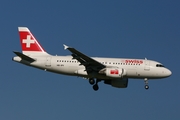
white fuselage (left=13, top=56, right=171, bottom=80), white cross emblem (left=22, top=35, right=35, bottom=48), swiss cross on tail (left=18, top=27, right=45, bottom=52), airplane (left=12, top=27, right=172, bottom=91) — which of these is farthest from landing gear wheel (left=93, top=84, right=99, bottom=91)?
white cross emblem (left=22, top=35, right=35, bottom=48)

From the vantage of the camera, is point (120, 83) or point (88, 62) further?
point (120, 83)

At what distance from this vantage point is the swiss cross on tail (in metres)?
57.5

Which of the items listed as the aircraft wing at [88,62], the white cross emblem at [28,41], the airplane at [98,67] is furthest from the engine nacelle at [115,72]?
the white cross emblem at [28,41]

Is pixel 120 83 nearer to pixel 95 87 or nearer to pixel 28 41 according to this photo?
pixel 95 87

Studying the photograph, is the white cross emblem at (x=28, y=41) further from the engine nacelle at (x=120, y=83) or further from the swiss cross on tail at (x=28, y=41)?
the engine nacelle at (x=120, y=83)

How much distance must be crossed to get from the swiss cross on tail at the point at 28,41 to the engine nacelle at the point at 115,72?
1010 centimetres

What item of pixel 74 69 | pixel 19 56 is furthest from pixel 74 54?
pixel 19 56

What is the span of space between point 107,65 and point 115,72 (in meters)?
2.24

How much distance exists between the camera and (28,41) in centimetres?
5859

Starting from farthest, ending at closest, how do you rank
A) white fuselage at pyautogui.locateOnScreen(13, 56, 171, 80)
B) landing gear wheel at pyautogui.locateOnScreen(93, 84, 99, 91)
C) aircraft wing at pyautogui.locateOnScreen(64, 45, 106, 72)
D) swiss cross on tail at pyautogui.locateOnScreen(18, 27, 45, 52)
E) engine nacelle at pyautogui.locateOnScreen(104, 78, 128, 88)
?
1. swiss cross on tail at pyautogui.locateOnScreen(18, 27, 45, 52)
2. engine nacelle at pyautogui.locateOnScreen(104, 78, 128, 88)
3. landing gear wheel at pyautogui.locateOnScreen(93, 84, 99, 91)
4. white fuselage at pyautogui.locateOnScreen(13, 56, 171, 80)
5. aircraft wing at pyautogui.locateOnScreen(64, 45, 106, 72)

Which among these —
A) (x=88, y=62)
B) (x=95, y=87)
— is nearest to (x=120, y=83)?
(x=95, y=87)

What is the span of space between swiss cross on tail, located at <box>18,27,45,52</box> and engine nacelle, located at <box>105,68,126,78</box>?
398 inches

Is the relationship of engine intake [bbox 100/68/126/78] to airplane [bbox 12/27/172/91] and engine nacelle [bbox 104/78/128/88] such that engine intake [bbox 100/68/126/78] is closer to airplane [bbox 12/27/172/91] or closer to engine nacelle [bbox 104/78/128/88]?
airplane [bbox 12/27/172/91]

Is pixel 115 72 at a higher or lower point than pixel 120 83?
higher
